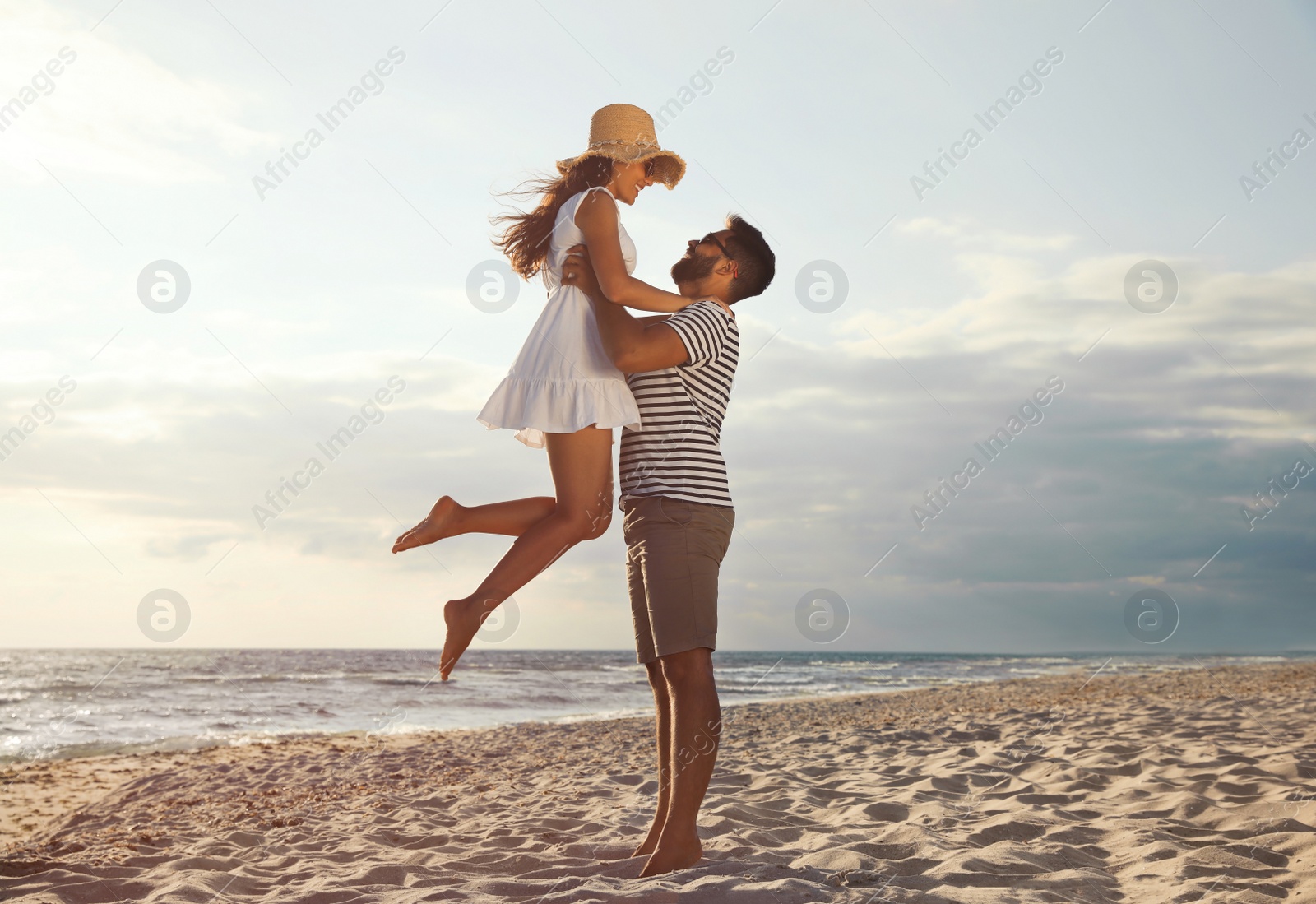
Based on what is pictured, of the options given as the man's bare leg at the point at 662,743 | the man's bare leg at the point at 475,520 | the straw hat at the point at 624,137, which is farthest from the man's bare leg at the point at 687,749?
Result: the straw hat at the point at 624,137

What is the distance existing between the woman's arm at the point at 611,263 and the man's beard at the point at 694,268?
7.0 inches

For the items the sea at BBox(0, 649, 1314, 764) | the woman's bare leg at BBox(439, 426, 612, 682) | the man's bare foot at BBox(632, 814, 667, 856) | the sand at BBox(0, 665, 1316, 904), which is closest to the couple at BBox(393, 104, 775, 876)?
the woman's bare leg at BBox(439, 426, 612, 682)

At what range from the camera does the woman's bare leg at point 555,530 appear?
2615 mm

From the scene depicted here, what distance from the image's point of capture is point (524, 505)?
2797 millimetres

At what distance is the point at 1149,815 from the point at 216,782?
6.30 m

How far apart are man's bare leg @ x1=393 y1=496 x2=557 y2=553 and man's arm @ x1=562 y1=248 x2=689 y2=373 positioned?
0.55 m

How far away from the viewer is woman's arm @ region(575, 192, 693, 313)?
261cm

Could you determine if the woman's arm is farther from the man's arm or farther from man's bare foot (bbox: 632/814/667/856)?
man's bare foot (bbox: 632/814/667/856)

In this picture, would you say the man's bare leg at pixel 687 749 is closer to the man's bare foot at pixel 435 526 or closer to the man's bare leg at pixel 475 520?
the man's bare leg at pixel 475 520

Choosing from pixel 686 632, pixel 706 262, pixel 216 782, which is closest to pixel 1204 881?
pixel 686 632

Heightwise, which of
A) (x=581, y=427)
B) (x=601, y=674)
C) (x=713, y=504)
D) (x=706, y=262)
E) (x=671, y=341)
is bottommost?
(x=601, y=674)

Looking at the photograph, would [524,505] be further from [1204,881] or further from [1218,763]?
[1218,763]

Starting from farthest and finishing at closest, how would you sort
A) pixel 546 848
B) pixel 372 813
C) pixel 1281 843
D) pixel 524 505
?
pixel 372 813, pixel 546 848, pixel 1281 843, pixel 524 505

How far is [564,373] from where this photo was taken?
270 cm
